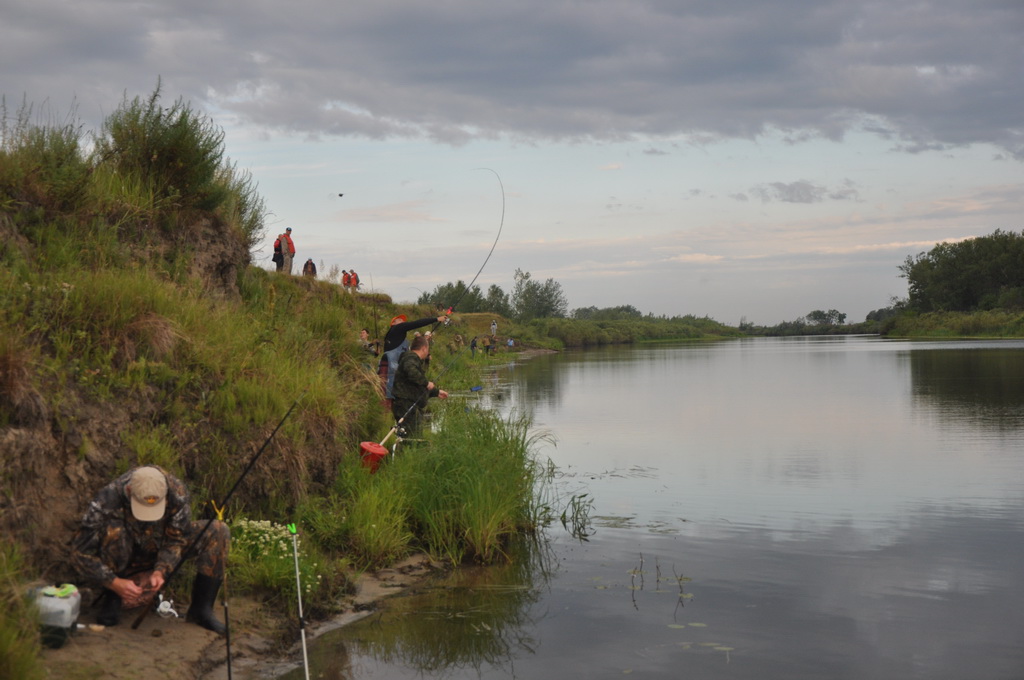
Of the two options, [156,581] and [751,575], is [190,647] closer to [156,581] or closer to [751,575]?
[156,581]

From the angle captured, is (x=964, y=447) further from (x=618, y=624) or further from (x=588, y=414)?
(x=618, y=624)

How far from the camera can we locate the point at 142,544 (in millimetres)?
5812

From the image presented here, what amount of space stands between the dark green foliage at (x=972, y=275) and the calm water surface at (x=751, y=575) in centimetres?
8866

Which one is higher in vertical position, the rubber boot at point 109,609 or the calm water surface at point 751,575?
the rubber boot at point 109,609

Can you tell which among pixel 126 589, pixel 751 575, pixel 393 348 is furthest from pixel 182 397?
pixel 751 575

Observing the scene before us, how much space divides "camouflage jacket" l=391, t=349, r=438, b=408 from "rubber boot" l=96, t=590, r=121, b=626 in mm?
5318

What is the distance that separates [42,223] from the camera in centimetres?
891

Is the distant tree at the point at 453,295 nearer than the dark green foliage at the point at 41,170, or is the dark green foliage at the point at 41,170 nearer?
the dark green foliage at the point at 41,170

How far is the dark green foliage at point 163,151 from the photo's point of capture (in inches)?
428

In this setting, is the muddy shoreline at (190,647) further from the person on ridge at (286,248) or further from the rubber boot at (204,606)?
the person on ridge at (286,248)

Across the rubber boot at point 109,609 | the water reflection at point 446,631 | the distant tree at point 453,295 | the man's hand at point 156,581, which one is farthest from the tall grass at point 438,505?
the distant tree at point 453,295

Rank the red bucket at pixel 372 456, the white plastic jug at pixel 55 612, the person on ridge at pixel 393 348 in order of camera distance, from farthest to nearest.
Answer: the person on ridge at pixel 393 348 < the red bucket at pixel 372 456 < the white plastic jug at pixel 55 612

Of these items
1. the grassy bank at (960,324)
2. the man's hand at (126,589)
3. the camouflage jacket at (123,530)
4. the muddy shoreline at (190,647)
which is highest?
the grassy bank at (960,324)

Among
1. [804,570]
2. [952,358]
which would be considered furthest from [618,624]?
[952,358]
